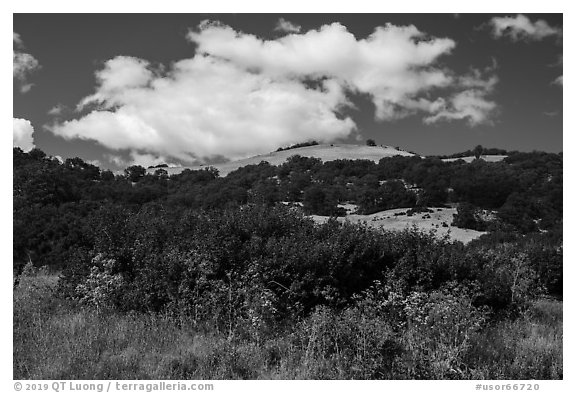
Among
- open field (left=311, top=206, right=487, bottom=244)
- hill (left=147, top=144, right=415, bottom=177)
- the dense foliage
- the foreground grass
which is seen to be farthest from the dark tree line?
hill (left=147, top=144, right=415, bottom=177)

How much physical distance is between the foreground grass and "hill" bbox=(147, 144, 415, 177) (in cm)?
5177

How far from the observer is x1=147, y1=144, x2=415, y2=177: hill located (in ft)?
209

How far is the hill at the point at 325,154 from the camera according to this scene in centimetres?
6369

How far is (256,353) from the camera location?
5.94m

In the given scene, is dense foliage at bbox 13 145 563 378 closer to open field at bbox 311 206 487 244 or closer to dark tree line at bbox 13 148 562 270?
dark tree line at bbox 13 148 562 270

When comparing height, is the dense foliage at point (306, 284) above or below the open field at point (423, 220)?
below

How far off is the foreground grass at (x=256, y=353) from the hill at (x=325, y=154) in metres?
51.8

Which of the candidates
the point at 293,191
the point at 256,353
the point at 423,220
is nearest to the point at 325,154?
the point at 293,191

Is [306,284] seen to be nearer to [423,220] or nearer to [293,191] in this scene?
[423,220]

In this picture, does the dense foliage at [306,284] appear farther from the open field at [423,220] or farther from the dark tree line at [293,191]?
the open field at [423,220]

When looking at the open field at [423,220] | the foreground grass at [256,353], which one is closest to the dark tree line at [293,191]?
the open field at [423,220]

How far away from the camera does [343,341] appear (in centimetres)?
604

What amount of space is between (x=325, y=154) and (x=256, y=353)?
63739mm

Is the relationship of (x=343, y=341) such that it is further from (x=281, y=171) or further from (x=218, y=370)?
(x=281, y=171)
